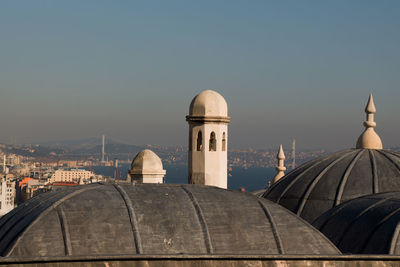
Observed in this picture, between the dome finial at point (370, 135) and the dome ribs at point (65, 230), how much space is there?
14828 millimetres

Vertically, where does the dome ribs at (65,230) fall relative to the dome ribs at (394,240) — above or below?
above

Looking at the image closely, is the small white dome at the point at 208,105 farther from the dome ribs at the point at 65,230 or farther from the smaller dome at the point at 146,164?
the dome ribs at the point at 65,230

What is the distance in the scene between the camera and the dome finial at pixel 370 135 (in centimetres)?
2697

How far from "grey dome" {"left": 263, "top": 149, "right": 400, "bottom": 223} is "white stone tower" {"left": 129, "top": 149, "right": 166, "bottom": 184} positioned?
4.65 m

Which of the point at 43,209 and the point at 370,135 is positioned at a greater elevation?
the point at 370,135

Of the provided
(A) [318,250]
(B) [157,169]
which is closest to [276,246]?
(A) [318,250]

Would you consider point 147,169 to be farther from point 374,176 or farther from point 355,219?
point 355,219

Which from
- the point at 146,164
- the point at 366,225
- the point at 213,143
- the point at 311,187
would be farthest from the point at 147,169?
the point at 366,225

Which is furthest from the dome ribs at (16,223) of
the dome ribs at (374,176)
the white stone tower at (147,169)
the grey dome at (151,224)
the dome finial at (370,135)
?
the dome finial at (370,135)

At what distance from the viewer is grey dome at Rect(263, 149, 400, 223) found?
2408 centimetres

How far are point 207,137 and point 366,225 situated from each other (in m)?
6.32

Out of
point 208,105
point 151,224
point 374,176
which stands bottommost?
point 151,224

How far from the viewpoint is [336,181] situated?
24.6 metres

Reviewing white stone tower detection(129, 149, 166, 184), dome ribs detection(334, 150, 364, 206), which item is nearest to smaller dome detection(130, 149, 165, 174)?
white stone tower detection(129, 149, 166, 184)
